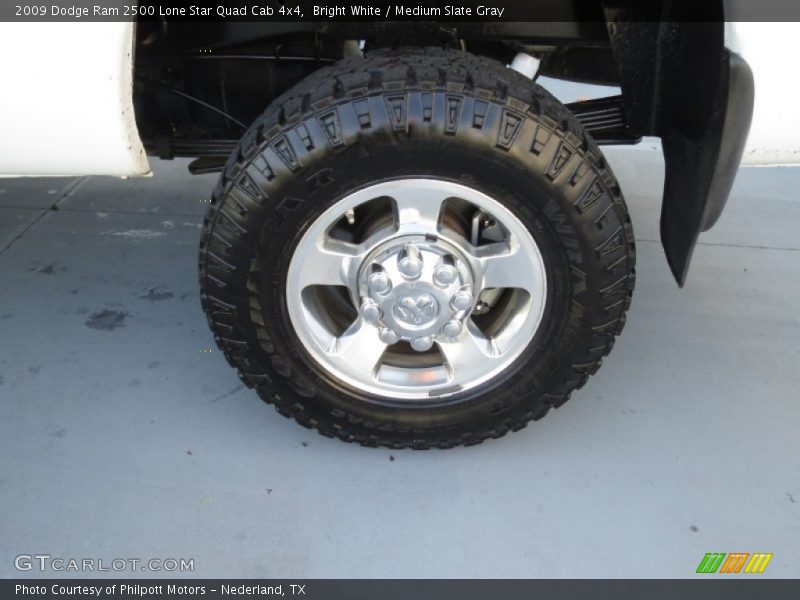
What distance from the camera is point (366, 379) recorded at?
2.09 metres

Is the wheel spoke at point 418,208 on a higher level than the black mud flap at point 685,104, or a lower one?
lower

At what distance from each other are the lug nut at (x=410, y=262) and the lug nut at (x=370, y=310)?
123 millimetres

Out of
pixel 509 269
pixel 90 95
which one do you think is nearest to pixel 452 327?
pixel 509 269

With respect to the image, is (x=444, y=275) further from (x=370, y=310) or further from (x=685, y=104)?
(x=685, y=104)

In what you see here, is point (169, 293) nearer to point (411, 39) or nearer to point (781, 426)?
point (411, 39)

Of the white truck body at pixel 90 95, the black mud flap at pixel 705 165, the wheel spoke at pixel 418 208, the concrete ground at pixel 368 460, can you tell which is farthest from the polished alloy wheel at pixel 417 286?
the white truck body at pixel 90 95

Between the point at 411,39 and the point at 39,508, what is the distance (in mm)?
1593

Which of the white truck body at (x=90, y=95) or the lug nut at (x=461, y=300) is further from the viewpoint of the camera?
the lug nut at (x=461, y=300)

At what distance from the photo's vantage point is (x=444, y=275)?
1.97m

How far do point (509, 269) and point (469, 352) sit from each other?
27cm

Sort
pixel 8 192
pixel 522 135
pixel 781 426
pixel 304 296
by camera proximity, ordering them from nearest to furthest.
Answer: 1. pixel 522 135
2. pixel 304 296
3. pixel 781 426
4. pixel 8 192

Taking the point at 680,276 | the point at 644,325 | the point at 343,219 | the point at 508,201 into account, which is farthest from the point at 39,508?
the point at 644,325

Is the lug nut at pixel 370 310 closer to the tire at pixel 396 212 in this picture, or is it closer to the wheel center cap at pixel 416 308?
the wheel center cap at pixel 416 308

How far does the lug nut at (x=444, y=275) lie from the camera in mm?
1963
